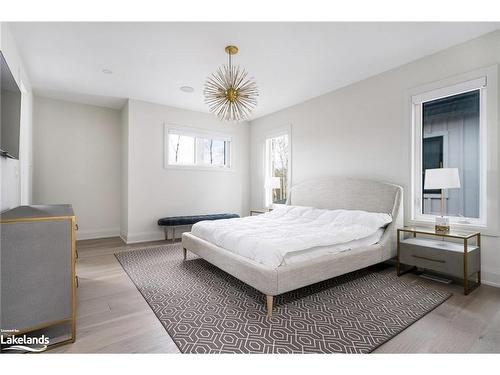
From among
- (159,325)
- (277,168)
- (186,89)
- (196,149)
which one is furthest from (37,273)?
(277,168)

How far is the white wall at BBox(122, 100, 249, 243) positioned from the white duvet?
191 centimetres

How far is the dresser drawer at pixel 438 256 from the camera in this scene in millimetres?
2533

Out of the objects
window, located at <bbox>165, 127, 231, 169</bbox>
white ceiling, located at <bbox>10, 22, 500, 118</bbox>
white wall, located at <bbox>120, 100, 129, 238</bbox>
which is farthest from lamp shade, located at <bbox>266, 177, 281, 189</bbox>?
white wall, located at <bbox>120, 100, 129, 238</bbox>

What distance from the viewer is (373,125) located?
3.72 meters

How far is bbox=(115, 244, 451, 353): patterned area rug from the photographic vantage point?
1.68 metres

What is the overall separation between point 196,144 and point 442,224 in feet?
15.1

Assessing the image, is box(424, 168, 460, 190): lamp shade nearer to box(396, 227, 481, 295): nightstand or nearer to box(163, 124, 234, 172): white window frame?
box(396, 227, 481, 295): nightstand

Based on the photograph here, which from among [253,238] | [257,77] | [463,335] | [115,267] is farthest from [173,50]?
[463,335]

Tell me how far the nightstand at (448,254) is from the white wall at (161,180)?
3894 millimetres

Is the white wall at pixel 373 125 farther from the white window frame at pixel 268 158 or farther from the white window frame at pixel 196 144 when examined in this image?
the white window frame at pixel 196 144

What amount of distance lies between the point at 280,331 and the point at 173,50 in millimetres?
3188

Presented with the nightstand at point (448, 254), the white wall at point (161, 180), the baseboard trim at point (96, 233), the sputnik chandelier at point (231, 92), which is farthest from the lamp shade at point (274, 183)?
the baseboard trim at point (96, 233)
